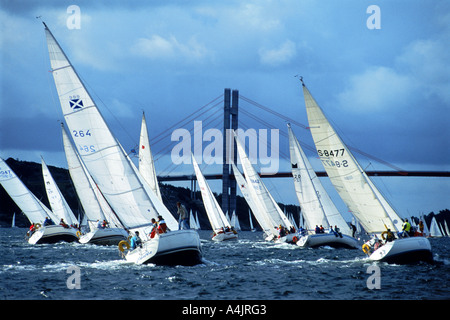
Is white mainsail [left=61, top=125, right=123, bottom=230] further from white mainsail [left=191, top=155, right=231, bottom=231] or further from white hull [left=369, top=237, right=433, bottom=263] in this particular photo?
white hull [left=369, top=237, right=433, bottom=263]

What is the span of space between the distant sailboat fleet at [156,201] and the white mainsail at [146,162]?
0.05 m

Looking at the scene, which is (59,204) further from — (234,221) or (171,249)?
(234,221)

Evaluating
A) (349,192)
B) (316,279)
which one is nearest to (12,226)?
(349,192)

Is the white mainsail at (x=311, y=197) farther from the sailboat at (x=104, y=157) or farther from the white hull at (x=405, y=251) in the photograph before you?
the sailboat at (x=104, y=157)

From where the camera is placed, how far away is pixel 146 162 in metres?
26.8

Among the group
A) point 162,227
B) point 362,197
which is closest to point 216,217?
point 362,197

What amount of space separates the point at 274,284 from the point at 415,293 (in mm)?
2963

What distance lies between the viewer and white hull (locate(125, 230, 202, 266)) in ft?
47.4

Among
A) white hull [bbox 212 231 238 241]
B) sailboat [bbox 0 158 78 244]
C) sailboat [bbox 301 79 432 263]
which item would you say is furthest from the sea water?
white hull [bbox 212 231 238 241]

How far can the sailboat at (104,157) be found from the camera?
15.5 metres

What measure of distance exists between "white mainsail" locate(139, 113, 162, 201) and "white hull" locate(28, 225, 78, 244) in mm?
4198

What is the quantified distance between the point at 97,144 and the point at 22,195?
14.3 metres

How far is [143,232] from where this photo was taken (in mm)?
15438

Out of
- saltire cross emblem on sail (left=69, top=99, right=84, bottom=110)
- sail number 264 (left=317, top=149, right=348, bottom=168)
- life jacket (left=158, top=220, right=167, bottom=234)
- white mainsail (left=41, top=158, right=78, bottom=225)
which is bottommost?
life jacket (left=158, top=220, right=167, bottom=234)
